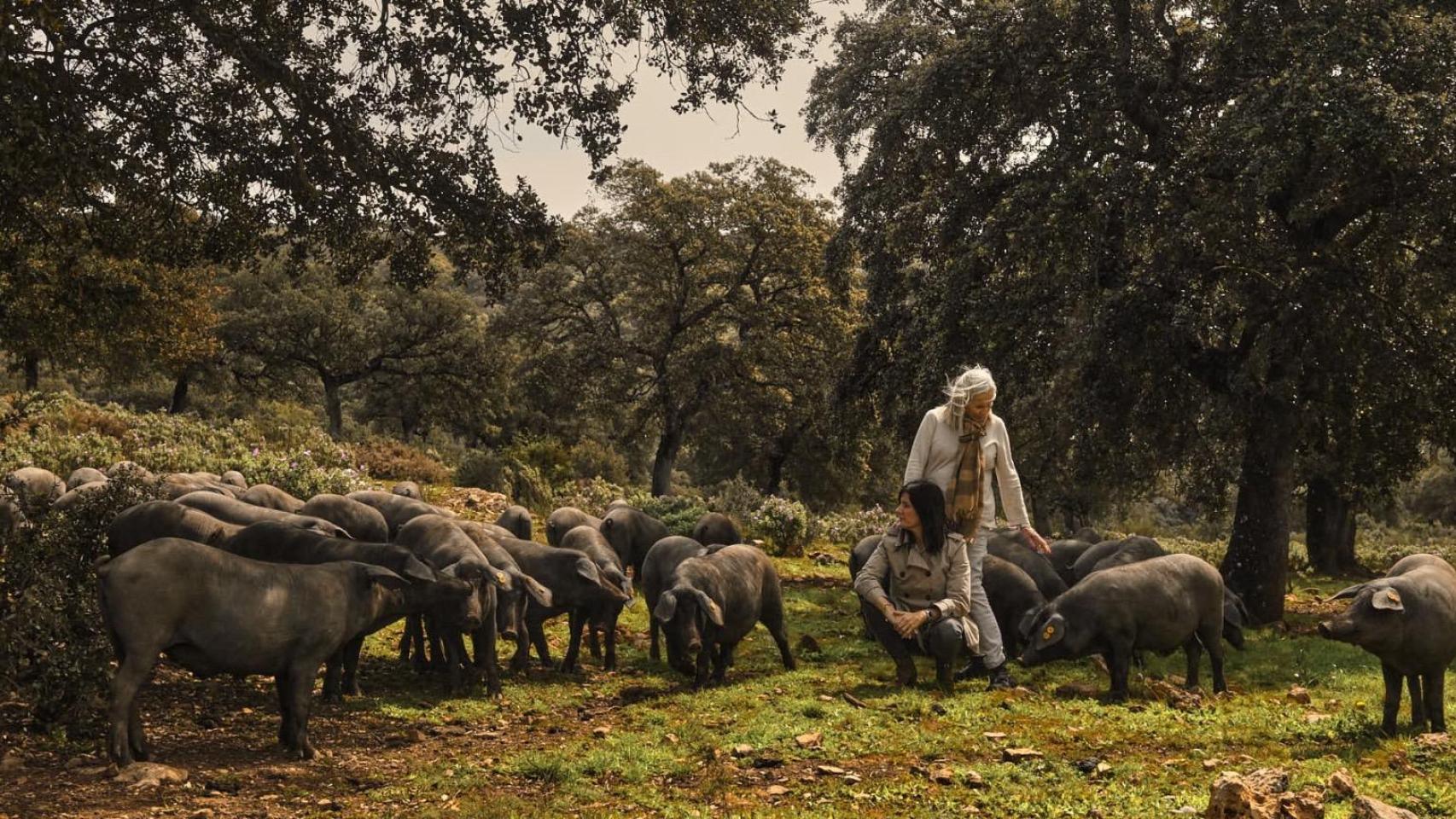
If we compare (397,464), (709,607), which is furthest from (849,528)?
(709,607)

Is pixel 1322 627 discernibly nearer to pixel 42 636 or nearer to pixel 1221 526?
pixel 42 636

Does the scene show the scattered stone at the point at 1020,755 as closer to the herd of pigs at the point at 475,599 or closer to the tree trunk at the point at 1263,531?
the herd of pigs at the point at 475,599

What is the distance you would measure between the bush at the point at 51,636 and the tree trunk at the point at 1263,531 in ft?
50.3

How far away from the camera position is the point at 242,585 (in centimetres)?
747

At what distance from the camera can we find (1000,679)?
9.75 m

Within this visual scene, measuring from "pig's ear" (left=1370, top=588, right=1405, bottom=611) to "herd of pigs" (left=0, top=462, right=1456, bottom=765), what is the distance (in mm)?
21

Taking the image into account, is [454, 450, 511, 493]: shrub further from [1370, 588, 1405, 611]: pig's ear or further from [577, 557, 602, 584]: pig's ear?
[1370, 588, 1405, 611]: pig's ear

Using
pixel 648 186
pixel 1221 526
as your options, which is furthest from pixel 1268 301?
pixel 1221 526

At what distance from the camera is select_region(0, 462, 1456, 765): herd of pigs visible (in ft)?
23.9

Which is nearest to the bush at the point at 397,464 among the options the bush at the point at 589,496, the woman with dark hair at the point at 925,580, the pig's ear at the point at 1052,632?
the bush at the point at 589,496

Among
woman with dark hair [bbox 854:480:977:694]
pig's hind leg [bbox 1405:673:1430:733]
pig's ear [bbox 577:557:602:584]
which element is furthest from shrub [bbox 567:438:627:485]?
pig's hind leg [bbox 1405:673:1430:733]

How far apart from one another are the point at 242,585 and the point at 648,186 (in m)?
31.5

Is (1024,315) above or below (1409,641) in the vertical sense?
above

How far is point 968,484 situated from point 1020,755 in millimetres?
2758
